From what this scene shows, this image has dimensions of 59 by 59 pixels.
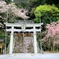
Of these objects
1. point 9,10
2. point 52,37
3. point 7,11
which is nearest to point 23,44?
point 52,37

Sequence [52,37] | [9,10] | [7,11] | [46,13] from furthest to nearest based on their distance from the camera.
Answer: [46,13] < [9,10] < [7,11] < [52,37]

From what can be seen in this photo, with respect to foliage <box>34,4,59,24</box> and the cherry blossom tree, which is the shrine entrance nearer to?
the cherry blossom tree

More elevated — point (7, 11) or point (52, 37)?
point (7, 11)

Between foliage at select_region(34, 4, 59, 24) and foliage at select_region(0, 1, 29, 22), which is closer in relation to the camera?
foliage at select_region(0, 1, 29, 22)

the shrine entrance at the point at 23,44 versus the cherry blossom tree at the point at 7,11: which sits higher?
the cherry blossom tree at the point at 7,11

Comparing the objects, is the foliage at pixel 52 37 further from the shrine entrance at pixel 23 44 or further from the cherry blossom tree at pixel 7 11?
the cherry blossom tree at pixel 7 11

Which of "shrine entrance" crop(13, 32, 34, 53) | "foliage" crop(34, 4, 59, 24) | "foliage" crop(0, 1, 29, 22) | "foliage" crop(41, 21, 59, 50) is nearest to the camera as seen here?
"shrine entrance" crop(13, 32, 34, 53)

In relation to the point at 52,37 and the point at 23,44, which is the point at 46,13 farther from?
the point at 23,44

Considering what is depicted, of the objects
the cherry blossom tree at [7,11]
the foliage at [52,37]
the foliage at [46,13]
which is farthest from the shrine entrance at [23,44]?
the foliage at [46,13]

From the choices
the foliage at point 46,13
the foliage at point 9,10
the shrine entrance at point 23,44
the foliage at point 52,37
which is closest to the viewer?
the shrine entrance at point 23,44

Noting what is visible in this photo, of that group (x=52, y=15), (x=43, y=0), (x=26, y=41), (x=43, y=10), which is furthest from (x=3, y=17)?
(x=43, y=0)

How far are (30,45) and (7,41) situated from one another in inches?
101

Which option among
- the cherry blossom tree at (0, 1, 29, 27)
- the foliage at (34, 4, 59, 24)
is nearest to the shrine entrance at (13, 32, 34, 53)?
the cherry blossom tree at (0, 1, 29, 27)

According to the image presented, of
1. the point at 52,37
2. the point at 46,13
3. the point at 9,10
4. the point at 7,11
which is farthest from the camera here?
the point at 46,13
